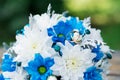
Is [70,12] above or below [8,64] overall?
above

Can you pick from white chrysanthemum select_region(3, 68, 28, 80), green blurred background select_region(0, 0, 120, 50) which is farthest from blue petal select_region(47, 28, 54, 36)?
green blurred background select_region(0, 0, 120, 50)

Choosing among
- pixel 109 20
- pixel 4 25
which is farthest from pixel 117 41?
pixel 4 25

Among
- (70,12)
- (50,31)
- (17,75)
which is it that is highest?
(70,12)

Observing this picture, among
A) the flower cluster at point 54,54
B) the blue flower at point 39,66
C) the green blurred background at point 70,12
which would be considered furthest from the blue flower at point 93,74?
the green blurred background at point 70,12

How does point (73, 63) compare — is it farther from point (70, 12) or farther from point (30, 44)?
point (70, 12)

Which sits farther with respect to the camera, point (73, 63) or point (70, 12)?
point (70, 12)

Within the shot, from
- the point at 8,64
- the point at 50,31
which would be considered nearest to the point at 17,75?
the point at 8,64
